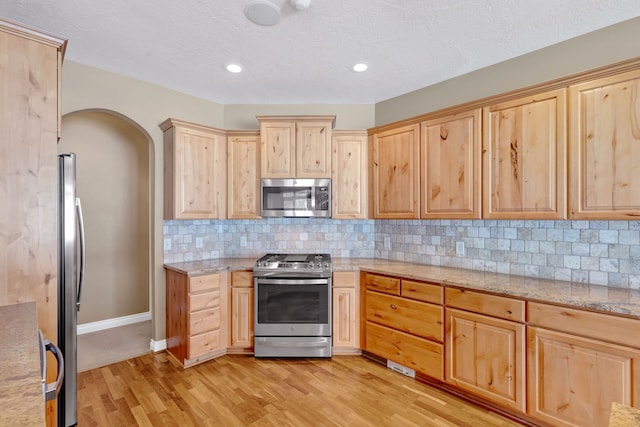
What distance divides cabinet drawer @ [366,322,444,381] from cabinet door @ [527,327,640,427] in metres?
A: 0.65

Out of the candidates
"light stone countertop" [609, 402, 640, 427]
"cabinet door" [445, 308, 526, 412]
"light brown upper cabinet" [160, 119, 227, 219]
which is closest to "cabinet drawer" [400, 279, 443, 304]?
"cabinet door" [445, 308, 526, 412]

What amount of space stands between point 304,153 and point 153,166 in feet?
5.24

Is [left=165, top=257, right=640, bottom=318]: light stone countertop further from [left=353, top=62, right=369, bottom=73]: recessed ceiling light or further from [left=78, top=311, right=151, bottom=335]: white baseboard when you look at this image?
[left=353, top=62, right=369, bottom=73]: recessed ceiling light

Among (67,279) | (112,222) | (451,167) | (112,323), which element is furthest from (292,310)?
(112,222)

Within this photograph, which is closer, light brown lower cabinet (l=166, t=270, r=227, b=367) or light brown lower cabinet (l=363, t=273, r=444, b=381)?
light brown lower cabinet (l=363, t=273, r=444, b=381)

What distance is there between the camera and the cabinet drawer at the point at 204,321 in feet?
9.48

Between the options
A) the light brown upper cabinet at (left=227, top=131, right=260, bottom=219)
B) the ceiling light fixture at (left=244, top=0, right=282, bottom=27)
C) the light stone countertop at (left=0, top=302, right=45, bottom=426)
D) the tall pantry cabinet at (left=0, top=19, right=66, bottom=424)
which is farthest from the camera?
the light brown upper cabinet at (left=227, top=131, right=260, bottom=219)

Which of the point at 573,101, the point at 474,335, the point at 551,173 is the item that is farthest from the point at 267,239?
the point at 573,101

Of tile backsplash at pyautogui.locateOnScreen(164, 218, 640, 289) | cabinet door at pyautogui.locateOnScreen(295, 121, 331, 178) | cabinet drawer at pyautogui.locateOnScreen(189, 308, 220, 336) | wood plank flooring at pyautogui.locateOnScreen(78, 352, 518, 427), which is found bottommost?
wood plank flooring at pyautogui.locateOnScreen(78, 352, 518, 427)

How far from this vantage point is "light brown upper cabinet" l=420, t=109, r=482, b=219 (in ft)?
8.64

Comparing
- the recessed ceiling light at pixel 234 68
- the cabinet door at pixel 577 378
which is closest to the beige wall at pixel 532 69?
the recessed ceiling light at pixel 234 68

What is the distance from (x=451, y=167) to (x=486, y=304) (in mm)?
1195

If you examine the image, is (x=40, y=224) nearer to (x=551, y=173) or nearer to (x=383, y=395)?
(x=383, y=395)

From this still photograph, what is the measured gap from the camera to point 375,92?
3.41 metres
